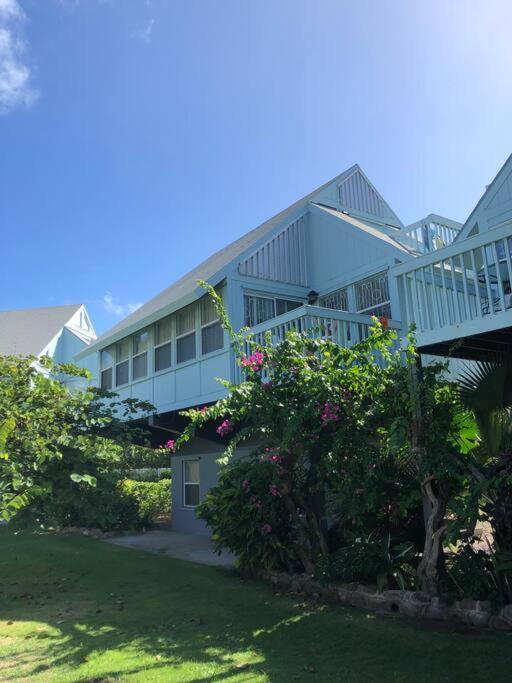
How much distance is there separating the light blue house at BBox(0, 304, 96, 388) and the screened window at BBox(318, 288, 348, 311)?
1963 centimetres

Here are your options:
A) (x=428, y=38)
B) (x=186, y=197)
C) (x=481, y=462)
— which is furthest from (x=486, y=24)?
(x=186, y=197)

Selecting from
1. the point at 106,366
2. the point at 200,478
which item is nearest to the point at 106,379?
the point at 106,366

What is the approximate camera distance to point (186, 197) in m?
13.7

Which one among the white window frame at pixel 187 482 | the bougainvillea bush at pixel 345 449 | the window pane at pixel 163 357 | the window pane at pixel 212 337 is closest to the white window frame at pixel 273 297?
the window pane at pixel 212 337

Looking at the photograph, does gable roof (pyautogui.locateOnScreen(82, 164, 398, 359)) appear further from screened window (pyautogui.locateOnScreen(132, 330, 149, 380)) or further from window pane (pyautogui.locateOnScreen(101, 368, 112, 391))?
window pane (pyautogui.locateOnScreen(101, 368, 112, 391))

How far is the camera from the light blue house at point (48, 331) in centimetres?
3133

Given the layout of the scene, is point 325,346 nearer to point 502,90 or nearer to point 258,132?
point 502,90

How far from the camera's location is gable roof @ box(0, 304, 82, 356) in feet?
103

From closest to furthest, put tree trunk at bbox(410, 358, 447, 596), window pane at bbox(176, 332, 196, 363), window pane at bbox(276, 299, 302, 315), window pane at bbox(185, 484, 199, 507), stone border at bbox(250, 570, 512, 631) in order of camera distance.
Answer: stone border at bbox(250, 570, 512, 631), tree trunk at bbox(410, 358, 447, 596), window pane at bbox(276, 299, 302, 315), window pane at bbox(176, 332, 196, 363), window pane at bbox(185, 484, 199, 507)

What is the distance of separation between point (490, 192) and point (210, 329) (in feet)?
22.4

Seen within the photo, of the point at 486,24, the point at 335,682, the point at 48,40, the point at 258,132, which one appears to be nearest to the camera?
the point at 335,682

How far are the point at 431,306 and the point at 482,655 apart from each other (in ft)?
13.3

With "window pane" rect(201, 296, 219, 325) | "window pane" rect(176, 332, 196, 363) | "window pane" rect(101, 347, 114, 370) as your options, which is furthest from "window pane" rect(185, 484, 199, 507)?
"window pane" rect(201, 296, 219, 325)

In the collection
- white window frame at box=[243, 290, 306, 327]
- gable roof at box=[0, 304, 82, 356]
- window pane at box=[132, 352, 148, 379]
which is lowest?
window pane at box=[132, 352, 148, 379]
